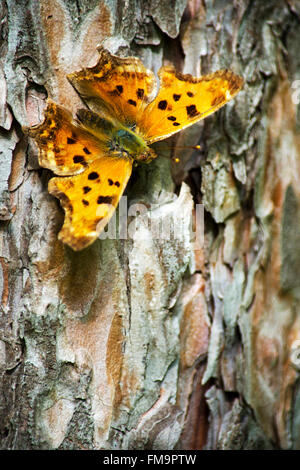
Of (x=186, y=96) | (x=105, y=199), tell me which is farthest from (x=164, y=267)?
(x=186, y=96)

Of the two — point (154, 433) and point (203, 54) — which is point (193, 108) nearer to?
point (203, 54)

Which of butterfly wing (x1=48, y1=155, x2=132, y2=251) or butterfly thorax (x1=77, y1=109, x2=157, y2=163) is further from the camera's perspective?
butterfly thorax (x1=77, y1=109, x2=157, y2=163)

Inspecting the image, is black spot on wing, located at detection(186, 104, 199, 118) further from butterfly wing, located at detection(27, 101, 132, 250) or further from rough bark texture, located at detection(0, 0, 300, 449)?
butterfly wing, located at detection(27, 101, 132, 250)

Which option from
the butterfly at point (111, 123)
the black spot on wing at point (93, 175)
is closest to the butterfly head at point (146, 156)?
the butterfly at point (111, 123)

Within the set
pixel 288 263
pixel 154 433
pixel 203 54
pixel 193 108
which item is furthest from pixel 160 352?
pixel 203 54

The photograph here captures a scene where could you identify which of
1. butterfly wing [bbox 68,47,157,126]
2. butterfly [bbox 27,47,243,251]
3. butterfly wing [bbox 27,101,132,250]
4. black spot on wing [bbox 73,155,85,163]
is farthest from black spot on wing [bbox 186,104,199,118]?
black spot on wing [bbox 73,155,85,163]

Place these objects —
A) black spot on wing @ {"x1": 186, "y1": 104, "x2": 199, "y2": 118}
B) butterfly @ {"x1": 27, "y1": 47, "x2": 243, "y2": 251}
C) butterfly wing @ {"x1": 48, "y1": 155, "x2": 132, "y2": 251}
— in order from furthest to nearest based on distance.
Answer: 1. black spot on wing @ {"x1": 186, "y1": 104, "x2": 199, "y2": 118}
2. butterfly @ {"x1": 27, "y1": 47, "x2": 243, "y2": 251}
3. butterfly wing @ {"x1": 48, "y1": 155, "x2": 132, "y2": 251}

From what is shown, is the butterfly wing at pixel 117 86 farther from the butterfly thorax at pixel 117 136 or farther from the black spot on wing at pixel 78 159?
the black spot on wing at pixel 78 159
